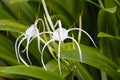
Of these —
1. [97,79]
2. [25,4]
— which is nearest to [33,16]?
[25,4]

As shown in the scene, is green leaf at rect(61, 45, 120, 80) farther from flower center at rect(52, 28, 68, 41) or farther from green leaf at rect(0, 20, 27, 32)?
green leaf at rect(0, 20, 27, 32)

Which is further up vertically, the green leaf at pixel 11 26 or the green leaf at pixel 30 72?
the green leaf at pixel 11 26

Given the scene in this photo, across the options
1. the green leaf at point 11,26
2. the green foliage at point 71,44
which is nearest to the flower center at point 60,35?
the green foliage at point 71,44

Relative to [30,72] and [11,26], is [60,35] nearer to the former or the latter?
[30,72]

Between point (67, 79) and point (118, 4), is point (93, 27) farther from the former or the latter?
point (67, 79)

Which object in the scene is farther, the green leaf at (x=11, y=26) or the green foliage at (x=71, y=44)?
the green leaf at (x=11, y=26)

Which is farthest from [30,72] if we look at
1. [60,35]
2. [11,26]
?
[11,26]

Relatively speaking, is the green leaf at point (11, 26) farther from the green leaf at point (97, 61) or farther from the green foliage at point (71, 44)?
the green leaf at point (97, 61)

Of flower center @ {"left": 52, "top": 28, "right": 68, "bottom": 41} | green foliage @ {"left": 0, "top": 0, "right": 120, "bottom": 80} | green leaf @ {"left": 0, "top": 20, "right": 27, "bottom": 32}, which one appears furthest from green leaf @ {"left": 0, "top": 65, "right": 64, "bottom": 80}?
green leaf @ {"left": 0, "top": 20, "right": 27, "bottom": 32}
